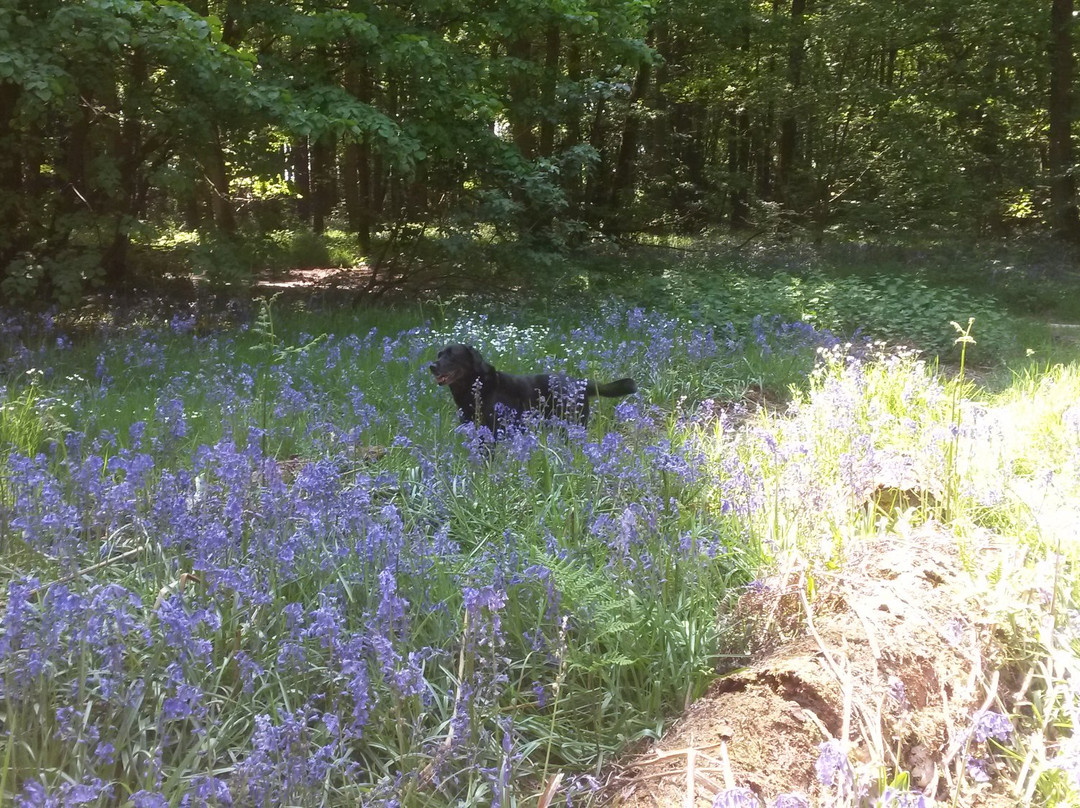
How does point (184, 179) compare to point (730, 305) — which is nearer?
point (184, 179)

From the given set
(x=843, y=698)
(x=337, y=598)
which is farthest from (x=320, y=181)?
(x=843, y=698)

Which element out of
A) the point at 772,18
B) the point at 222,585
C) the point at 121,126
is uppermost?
the point at 772,18

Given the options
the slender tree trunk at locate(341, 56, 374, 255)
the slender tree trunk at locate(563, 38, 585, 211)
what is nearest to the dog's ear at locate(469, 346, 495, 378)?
the slender tree trunk at locate(341, 56, 374, 255)

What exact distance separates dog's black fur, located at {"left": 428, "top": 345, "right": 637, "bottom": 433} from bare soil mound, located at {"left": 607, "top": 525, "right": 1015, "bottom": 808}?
7.13ft

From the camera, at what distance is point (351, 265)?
15.1 metres

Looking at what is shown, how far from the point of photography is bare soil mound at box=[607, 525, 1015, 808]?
2391 millimetres

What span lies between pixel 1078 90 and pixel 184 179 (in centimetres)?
1709

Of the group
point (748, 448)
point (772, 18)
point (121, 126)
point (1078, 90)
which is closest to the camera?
point (748, 448)

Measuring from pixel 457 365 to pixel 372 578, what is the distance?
2443mm

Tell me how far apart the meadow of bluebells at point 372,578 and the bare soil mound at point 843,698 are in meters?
0.18

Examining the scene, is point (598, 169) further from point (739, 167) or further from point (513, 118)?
point (739, 167)

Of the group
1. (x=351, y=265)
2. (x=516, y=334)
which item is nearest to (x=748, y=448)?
(x=516, y=334)

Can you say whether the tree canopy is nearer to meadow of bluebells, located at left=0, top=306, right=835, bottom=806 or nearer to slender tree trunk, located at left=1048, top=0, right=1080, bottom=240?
slender tree trunk, located at left=1048, top=0, right=1080, bottom=240

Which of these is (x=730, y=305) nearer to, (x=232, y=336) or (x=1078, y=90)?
(x=232, y=336)
